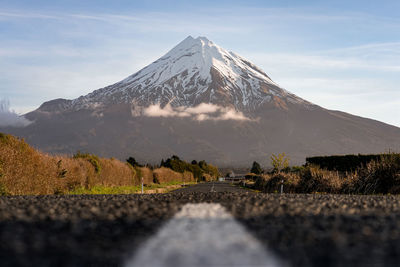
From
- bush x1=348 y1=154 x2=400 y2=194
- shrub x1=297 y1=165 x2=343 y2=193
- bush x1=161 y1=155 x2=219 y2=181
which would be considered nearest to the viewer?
bush x1=348 y1=154 x2=400 y2=194

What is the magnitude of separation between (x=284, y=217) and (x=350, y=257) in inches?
72.9

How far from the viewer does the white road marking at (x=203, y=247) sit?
337 cm

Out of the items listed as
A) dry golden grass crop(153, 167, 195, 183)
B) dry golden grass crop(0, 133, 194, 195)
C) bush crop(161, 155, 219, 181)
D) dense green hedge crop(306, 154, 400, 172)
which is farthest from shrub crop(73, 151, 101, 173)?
bush crop(161, 155, 219, 181)

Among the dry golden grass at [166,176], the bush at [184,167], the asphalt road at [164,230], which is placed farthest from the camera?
the bush at [184,167]

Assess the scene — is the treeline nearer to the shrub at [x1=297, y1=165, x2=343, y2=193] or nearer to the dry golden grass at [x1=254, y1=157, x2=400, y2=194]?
the shrub at [x1=297, y1=165, x2=343, y2=193]

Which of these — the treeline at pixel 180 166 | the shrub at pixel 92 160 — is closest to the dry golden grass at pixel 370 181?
the shrub at pixel 92 160

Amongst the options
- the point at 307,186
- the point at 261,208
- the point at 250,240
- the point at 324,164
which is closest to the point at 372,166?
the point at 307,186

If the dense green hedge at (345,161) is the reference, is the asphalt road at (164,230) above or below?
below

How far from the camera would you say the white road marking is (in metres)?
3.37

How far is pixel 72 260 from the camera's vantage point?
3363 millimetres

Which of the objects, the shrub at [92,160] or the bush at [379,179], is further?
the shrub at [92,160]

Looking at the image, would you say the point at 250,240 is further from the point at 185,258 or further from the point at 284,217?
the point at 284,217

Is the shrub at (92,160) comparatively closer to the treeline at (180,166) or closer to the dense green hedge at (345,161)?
the dense green hedge at (345,161)

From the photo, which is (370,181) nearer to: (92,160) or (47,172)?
(47,172)
